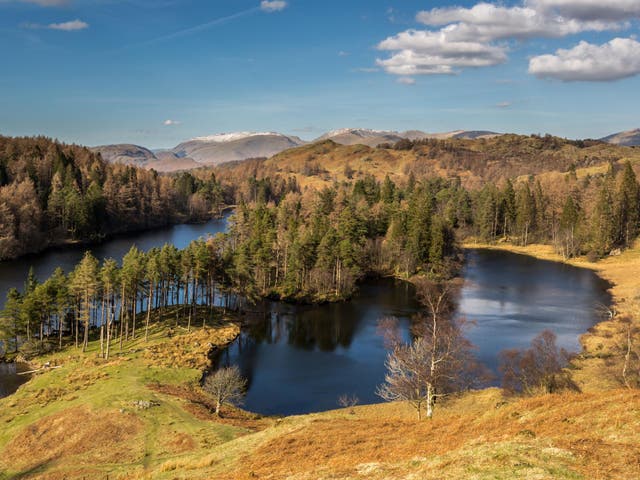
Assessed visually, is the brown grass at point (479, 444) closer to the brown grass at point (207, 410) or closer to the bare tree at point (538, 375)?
the brown grass at point (207, 410)

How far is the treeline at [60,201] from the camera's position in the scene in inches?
5020

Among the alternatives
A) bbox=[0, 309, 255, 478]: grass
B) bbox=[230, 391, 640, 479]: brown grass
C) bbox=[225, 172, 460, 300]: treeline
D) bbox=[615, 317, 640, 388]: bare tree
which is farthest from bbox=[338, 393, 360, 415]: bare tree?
bbox=[225, 172, 460, 300]: treeline

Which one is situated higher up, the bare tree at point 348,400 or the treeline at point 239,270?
the treeline at point 239,270

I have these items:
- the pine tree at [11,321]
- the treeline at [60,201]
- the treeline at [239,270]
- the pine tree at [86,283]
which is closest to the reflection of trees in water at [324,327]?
the treeline at [239,270]

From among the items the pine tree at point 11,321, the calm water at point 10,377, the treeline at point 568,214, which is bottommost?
the calm water at point 10,377

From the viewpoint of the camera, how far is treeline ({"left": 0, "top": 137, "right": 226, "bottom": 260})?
418ft

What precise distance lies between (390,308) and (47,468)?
198 ft

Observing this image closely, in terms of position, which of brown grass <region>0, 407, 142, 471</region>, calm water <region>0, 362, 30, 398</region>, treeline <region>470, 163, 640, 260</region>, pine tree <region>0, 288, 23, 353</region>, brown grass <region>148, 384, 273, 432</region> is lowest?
calm water <region>0, 362, 30, 398</region>

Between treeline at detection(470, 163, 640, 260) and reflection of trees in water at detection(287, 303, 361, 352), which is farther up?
treeline at detection(470, 163, 640, 260)

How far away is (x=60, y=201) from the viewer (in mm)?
144500

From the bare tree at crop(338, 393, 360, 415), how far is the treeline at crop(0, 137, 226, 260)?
100778 mm

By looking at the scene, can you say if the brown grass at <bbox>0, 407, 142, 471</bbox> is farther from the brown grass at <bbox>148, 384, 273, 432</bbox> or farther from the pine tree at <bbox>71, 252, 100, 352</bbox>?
the pine tree at <bbox>71, 252, 100, 352</bbox>

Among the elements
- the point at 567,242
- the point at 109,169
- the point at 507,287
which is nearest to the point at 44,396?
the point at 507,287

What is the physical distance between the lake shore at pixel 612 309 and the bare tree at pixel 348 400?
71.1 feet
